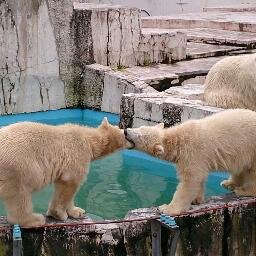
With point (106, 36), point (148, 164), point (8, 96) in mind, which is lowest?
point (148, 164)

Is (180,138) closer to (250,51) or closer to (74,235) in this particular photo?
(74,235)

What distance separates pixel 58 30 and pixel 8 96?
4.09 ft

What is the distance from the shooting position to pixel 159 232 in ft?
14.2

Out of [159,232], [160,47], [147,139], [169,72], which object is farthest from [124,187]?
[160,47]

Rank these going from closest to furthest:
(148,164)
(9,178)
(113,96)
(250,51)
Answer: (9,178) → (148,164) → (113,96) → (250,51)

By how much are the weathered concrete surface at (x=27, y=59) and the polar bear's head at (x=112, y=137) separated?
511cm

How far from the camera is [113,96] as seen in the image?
949 centimetres

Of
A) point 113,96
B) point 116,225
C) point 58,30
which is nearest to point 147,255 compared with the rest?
point 116,225

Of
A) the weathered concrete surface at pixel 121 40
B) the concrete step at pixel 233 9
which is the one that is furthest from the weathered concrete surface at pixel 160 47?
the concrete step at pixel 233 9

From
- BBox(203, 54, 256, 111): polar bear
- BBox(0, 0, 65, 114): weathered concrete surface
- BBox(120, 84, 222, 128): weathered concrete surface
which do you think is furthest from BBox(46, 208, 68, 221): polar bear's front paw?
BBox(0, 0, 65, 114): weathered concrete surface

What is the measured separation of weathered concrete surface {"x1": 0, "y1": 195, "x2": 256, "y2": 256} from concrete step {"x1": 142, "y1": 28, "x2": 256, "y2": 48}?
6.67 metres

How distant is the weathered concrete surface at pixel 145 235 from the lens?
4332mm

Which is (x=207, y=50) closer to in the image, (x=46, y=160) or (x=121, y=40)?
(x=121, y=40)

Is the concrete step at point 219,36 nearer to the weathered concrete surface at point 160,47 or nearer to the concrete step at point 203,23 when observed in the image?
the concrete step at point 203,23
